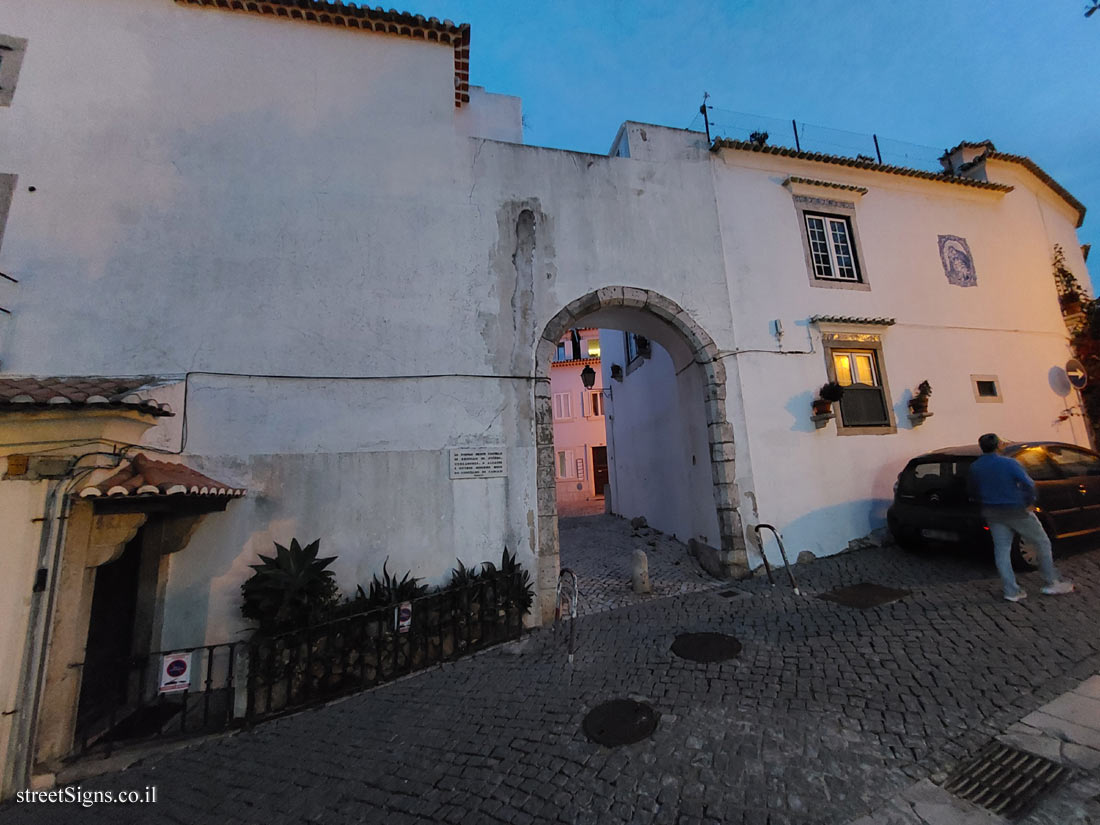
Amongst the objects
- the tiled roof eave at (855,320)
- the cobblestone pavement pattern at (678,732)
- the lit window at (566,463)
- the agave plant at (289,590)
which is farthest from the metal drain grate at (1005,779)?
the lit window at (566,463)

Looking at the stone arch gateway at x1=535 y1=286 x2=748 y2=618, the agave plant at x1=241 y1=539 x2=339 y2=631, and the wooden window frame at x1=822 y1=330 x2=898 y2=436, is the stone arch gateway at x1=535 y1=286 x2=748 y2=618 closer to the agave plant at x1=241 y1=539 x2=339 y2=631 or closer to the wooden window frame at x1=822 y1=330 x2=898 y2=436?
the wooden window frame at x1=822 y1=330 x2=898 y2=436

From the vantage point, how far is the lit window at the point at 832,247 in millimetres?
8938

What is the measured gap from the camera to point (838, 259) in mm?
9094

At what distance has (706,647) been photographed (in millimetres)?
4711

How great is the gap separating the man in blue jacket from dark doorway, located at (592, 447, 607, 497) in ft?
63.5

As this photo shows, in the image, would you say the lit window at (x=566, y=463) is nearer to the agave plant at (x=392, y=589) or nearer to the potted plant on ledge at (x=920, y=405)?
the potted plant on ledge at (x=920, y=405)

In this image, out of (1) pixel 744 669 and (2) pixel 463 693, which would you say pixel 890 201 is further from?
(2) pixel 463 693

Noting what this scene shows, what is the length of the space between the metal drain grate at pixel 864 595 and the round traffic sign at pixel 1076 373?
29.2 feet

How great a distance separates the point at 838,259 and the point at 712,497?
18.5ft

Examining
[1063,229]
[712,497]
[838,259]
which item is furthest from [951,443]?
[1063,229]

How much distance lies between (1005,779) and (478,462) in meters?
5.48

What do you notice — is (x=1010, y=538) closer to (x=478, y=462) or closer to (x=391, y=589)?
(x=478, y=462)

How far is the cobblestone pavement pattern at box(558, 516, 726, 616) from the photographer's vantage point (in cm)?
675

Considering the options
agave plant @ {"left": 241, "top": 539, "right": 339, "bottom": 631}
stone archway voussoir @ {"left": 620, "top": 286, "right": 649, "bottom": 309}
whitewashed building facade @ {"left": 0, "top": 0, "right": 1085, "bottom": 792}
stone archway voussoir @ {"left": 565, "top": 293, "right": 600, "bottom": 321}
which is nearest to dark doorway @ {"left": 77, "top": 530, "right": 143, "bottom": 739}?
whitewashed building facade @ {"left": 0, "top": 0, "right": 1085, "bottom": 792}
